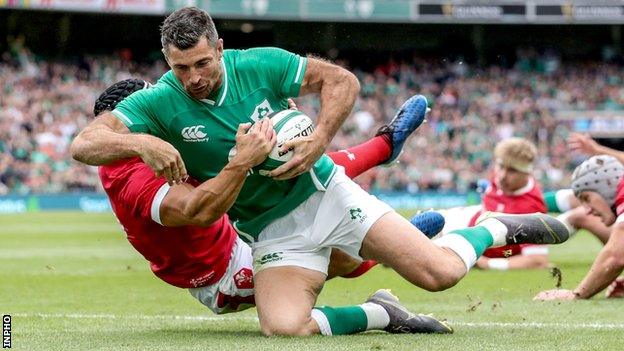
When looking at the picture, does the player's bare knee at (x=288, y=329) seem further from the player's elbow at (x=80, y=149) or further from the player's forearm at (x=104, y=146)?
the player's elbow at (x=80, y=149)

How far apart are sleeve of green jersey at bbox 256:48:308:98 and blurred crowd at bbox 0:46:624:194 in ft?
66.7

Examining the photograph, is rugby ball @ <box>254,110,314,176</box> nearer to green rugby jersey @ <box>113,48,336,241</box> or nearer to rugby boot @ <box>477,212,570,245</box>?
green rugby jersey @ <box>113,48,336,241</box>

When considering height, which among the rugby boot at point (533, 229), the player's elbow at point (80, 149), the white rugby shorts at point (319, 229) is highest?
the player's elbow at point (80, 149)

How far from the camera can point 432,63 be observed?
36.9m

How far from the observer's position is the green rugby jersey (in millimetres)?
6207

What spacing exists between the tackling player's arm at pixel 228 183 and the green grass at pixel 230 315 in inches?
27.6

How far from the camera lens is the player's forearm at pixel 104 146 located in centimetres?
579

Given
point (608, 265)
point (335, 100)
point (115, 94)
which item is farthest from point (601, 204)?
point (115, 94)

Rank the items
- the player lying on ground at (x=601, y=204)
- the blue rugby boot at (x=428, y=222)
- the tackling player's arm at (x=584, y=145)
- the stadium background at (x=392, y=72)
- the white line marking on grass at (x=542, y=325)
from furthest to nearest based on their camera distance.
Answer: the stadium background at (x=392, y=72) < the tackling player's arm at (x=584, y=145) < the player lying on ground at (x=601, y=204) < the blue rugby boot at (x=428, y=222) < the white line marking on grass at (x=542, y=325)

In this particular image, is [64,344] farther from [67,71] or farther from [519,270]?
[67,71]

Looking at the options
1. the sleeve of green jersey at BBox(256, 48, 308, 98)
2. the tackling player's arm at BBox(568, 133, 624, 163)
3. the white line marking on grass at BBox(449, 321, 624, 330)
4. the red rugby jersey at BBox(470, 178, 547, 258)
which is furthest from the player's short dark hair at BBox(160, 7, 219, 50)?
the red rugby jersey at BBox(470, 178, 547, 258)

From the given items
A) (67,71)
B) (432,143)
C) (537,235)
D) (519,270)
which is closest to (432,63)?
(432,143)

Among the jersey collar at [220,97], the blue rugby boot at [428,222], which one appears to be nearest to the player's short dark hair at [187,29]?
the jersey collar at [220,97]

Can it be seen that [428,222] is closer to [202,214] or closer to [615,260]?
[615,260]
